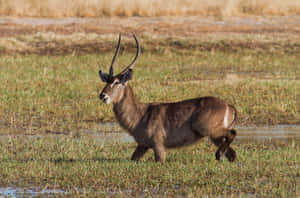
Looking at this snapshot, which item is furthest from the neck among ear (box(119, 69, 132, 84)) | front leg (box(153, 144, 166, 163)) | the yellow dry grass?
the yellow dry grass

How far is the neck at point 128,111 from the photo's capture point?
884 centimetres

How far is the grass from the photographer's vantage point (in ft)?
24.0

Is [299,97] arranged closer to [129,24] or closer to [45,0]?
[129,24]

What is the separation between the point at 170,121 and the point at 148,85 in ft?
27.2

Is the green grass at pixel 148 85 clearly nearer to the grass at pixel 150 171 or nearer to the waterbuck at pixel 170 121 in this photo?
the grass at pixel 150 171

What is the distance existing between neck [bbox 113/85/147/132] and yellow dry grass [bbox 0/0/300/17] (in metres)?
31.9

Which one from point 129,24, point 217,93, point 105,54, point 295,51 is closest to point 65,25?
point 129,24

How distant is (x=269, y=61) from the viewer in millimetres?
23500

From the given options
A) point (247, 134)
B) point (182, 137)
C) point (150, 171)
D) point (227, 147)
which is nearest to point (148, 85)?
point (247, 134)

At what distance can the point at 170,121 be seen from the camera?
28.8 ft

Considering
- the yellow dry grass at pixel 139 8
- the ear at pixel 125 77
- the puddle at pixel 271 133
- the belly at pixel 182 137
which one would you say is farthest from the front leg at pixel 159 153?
the yellow dry grass at pixel 139 8

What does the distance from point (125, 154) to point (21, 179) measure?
1850 millimetres

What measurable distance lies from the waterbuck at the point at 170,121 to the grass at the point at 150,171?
22 cm

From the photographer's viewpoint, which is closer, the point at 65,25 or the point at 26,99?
the point at 26,99
